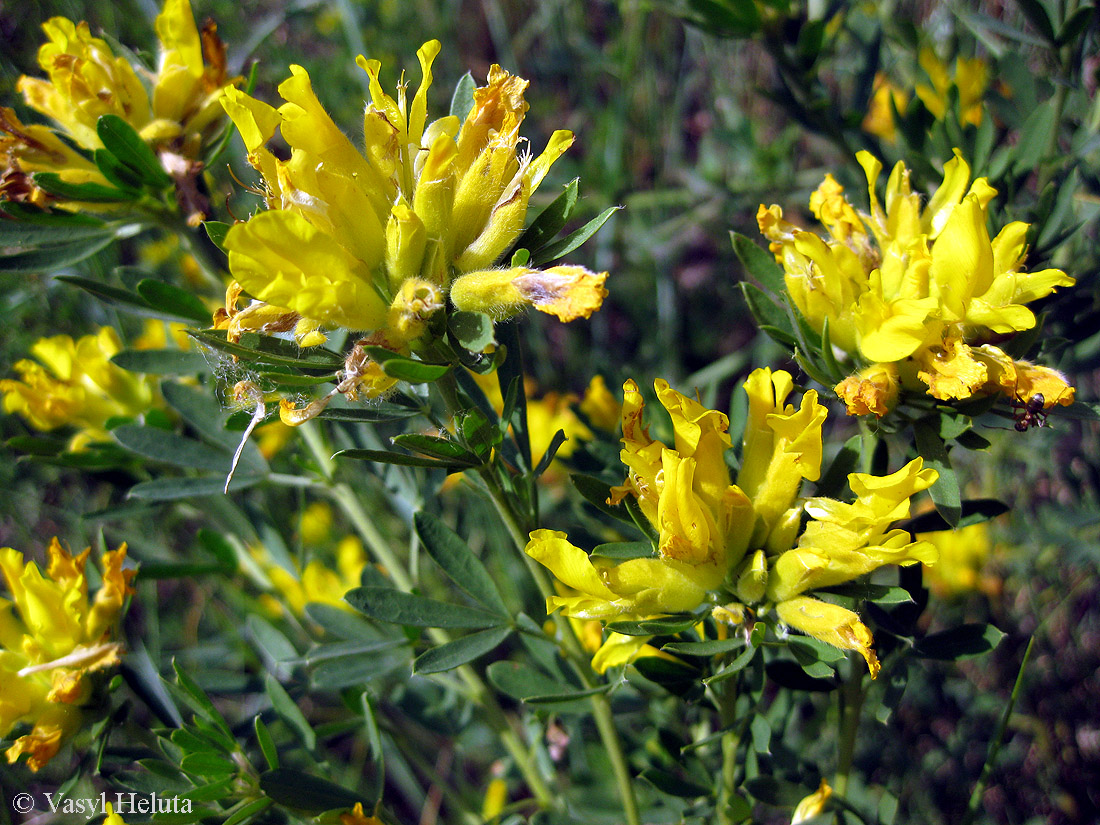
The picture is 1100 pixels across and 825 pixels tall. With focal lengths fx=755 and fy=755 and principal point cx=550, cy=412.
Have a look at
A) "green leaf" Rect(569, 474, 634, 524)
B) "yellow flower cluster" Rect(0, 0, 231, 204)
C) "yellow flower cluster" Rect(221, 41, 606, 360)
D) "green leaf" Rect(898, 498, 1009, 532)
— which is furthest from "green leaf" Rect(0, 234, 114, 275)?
"green leaf" Rect(898, 498, 1009, 532)

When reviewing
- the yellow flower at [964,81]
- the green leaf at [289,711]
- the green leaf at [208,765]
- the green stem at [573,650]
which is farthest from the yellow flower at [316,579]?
the yellow flower at [964,81]

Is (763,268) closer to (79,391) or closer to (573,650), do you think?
(573,650)

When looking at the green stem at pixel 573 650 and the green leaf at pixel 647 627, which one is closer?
the green leaf at pixel 647 627

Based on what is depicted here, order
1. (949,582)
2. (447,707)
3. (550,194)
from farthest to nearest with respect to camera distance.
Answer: (550,194) < (949,582) < (447,707)

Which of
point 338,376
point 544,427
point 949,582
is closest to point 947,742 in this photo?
point 949,582

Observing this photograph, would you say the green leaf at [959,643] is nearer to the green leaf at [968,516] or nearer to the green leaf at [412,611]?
the green leaf at [968,516]

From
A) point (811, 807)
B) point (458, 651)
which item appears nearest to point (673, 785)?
point (811, 807)

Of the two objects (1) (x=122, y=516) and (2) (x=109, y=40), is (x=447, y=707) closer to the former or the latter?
(1) (x=122, y=516)
